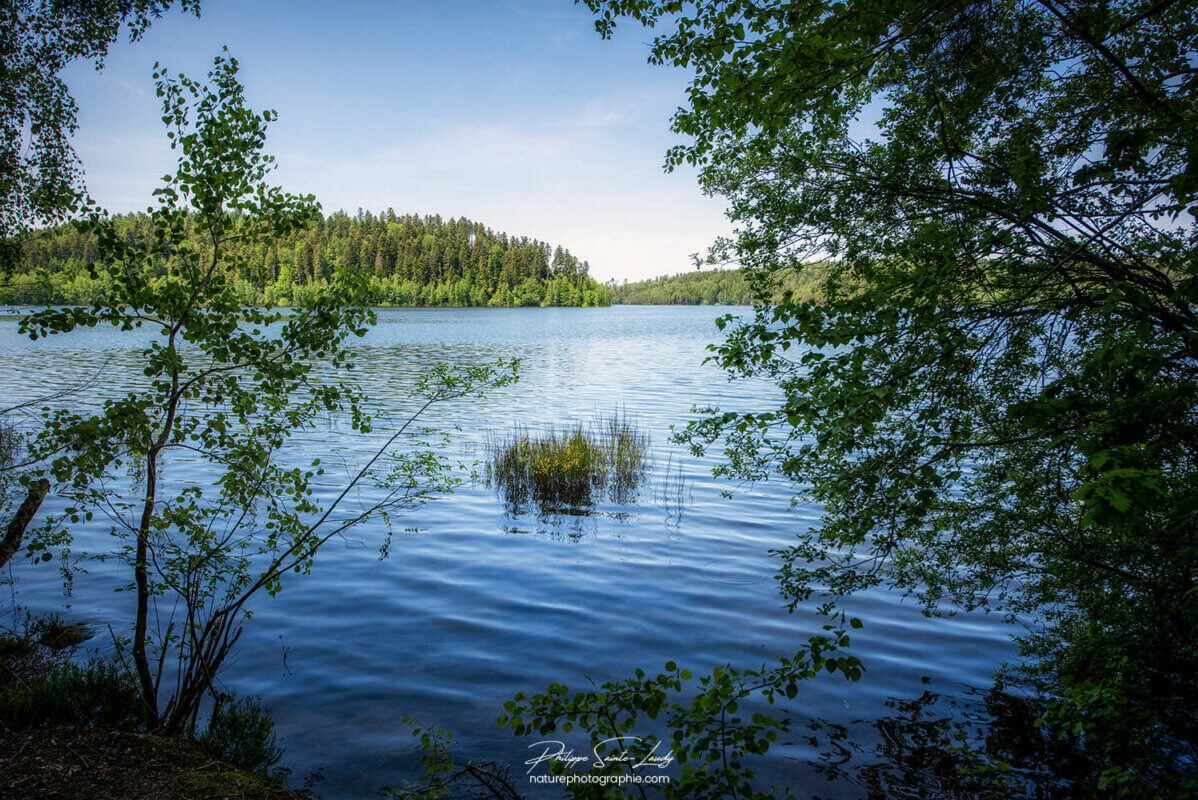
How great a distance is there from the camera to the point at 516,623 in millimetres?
8336

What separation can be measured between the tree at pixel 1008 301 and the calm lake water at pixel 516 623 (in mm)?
1619

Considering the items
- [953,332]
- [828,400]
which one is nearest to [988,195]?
[953,332]

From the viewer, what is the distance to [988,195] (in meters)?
5.57

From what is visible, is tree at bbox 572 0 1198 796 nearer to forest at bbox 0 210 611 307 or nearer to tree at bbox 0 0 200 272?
tree at bbox 0 0 200 272

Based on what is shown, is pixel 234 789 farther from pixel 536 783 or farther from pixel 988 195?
pixel 988 195

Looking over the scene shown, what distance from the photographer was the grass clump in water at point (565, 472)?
13953mm

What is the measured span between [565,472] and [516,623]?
19.6ft

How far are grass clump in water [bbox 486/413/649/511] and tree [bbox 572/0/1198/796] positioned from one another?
25.0ft

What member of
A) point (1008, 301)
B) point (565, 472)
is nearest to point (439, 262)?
point (565, 472)

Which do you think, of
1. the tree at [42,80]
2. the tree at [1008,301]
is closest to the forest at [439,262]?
the tree at [42,80]

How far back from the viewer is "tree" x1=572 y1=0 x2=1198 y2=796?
402cm

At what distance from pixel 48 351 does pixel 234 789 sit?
4979 centimetres

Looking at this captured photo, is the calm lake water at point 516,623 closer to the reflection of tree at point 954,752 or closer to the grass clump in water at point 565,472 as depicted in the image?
the reflection of tree at point 954,752

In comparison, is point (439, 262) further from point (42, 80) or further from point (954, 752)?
point (954, 752)
